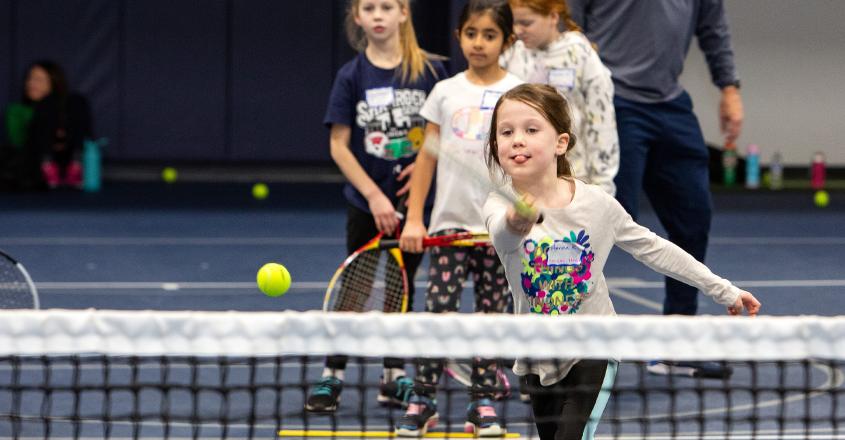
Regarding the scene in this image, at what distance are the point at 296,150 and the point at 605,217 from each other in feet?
37.1

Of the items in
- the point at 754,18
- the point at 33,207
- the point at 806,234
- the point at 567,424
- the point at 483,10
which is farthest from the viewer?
the point at 754,18

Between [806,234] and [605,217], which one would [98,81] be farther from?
[605,217]

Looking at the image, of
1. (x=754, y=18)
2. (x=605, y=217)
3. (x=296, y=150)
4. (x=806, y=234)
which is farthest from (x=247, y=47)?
(x=605, y=217)

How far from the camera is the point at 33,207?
11312mm

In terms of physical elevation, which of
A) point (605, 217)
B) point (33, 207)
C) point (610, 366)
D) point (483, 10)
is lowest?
point (33, 207)

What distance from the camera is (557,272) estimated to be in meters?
3.11

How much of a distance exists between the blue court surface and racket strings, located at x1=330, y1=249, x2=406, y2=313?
35 cm

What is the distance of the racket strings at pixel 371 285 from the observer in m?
4.58

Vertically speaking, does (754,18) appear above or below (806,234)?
above

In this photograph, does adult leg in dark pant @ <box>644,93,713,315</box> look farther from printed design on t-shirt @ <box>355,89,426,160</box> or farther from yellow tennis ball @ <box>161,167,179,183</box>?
yellow tennis ball @ <box>161,167,179,183</box>

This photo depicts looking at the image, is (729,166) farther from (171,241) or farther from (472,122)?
(472,122)

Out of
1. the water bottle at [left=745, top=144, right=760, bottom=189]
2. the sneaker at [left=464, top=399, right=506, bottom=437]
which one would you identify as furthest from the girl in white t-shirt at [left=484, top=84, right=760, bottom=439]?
the water bottle at [left=745, top=144, right=760, bottom=189]

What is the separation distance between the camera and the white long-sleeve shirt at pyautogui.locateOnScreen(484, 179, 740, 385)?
311 cm

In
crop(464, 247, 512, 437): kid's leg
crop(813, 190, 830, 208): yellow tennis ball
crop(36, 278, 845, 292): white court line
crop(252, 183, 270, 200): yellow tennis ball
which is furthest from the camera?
crop(252, 183, 270, 200): yellow tennis ball
